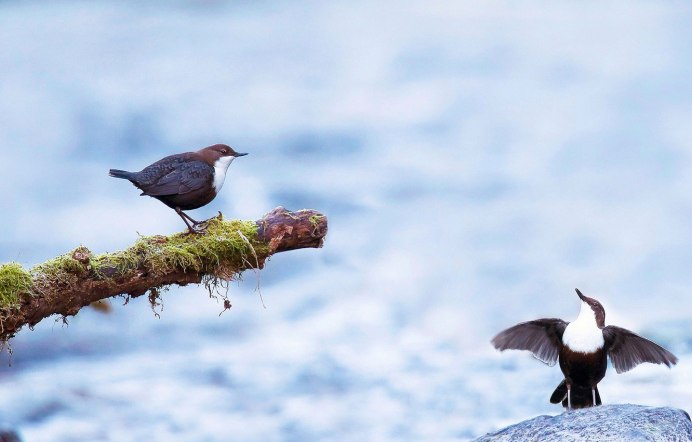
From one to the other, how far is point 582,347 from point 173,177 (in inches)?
157

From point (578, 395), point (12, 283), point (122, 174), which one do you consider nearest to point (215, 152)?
point (122, 174)

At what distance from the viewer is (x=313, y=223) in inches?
319

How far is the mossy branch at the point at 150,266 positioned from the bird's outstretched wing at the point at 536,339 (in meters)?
2.05

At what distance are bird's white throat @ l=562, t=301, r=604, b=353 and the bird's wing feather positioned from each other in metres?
3.59

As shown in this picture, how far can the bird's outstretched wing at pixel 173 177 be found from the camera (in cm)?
781

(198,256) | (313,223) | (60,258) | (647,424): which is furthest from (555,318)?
(60,258)

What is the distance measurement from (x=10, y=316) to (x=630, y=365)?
566cm

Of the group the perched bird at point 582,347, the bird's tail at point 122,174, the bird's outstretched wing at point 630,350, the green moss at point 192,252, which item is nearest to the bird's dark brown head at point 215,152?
the green moss at point 192,252

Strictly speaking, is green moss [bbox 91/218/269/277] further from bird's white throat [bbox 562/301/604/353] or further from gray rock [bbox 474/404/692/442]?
bird's white throat [bbox 562/301/604/353]

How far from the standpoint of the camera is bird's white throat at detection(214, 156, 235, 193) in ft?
26.6

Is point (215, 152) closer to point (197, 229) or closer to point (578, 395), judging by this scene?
point (197, 229)

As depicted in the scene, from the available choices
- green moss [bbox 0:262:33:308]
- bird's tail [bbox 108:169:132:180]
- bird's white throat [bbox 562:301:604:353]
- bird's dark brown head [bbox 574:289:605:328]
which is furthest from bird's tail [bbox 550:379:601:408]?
green moss [bbox 0:262:33:308]

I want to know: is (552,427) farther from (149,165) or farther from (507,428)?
(149,165)

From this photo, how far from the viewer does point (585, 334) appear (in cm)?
823
